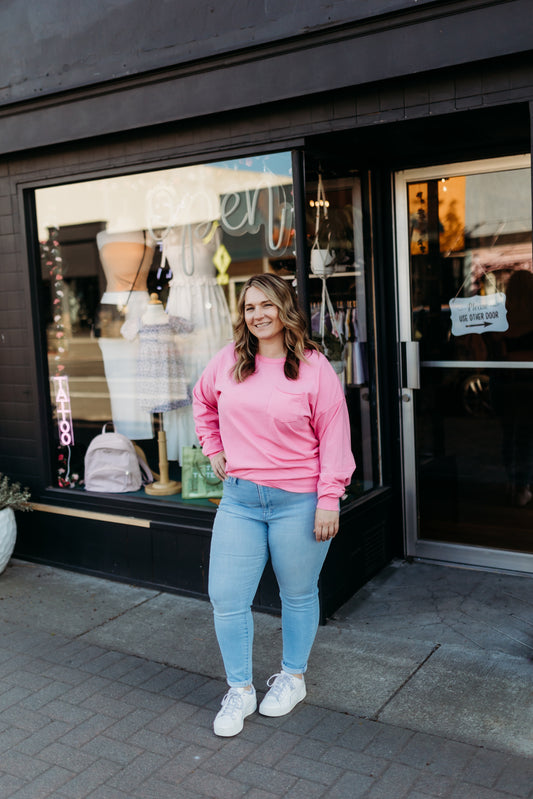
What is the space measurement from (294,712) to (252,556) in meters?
0.76

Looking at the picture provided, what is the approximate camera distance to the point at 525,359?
4879 mm

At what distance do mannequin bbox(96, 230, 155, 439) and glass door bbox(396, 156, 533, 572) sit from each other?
176cm

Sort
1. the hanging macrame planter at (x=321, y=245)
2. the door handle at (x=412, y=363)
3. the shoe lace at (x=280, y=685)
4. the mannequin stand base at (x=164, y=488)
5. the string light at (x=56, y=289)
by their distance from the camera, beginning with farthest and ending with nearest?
the string light at (x=56, y=289)
the mannequin stand base at (x=164, y=488)
the door handle at (x=412, y=363)
the hanging macrame planter at (x=321, y=245)
the shoe lace at (x=280, y=685)

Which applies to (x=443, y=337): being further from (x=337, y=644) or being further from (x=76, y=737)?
(x=76, y=737)

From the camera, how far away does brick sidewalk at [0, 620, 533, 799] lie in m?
2.87

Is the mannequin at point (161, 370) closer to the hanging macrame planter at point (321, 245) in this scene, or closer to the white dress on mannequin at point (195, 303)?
the white dress on mannequin at point (195, 303)

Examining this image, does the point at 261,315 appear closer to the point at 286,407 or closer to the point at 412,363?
the point at 286,407

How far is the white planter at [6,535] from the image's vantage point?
5141 mm

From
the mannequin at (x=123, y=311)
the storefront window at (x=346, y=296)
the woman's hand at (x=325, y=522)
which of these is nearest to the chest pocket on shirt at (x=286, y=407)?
the woman's hand at (x=325, y=522)

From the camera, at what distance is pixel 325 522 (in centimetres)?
313

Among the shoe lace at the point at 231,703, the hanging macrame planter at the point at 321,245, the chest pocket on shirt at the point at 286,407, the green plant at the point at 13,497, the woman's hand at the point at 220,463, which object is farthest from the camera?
the green plant at the point at 13,497

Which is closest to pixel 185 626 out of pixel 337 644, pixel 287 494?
pixel 337 644

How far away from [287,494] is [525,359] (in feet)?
7.82

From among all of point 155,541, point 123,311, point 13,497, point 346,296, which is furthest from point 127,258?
point 155,541
